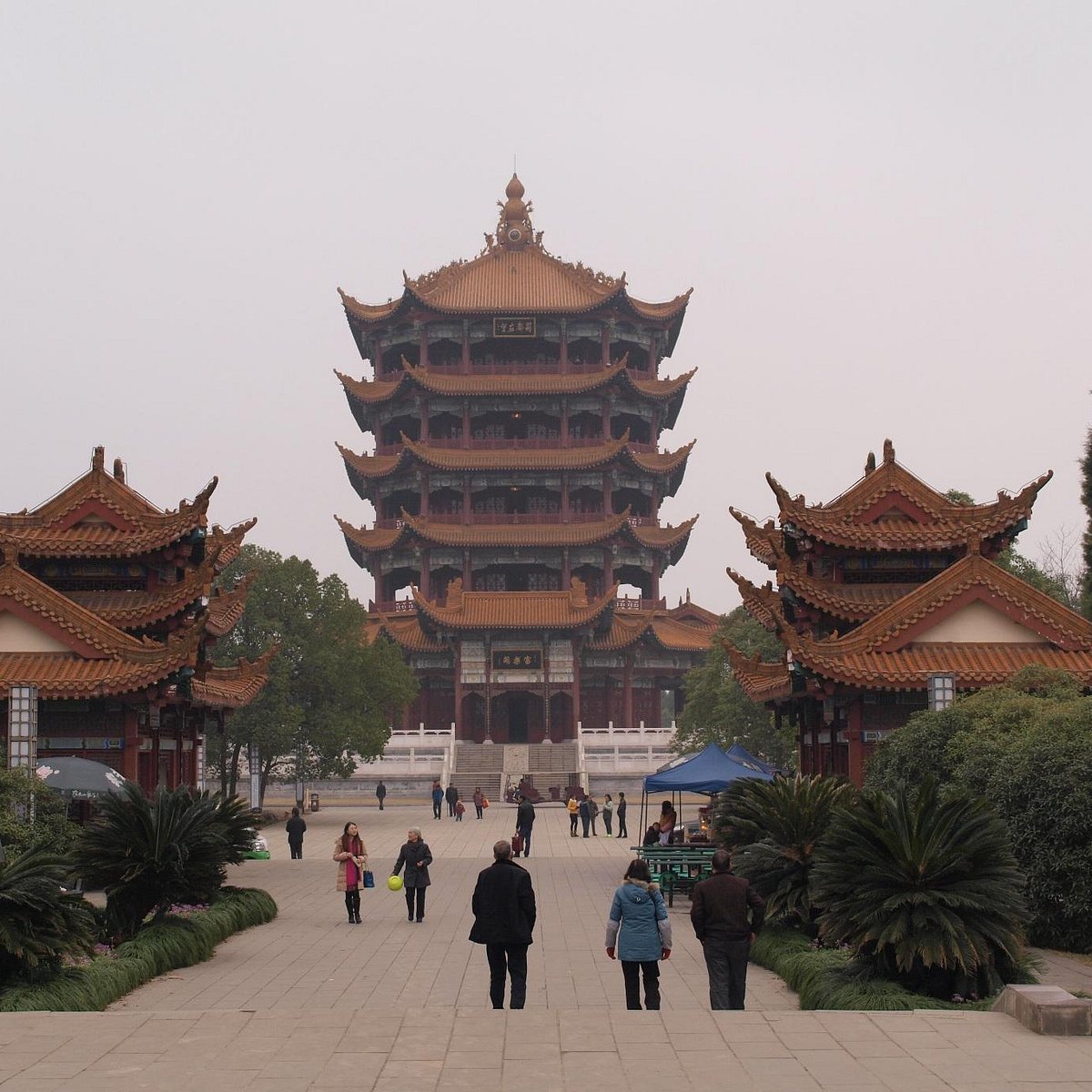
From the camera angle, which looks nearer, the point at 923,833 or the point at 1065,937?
the point at 923,833

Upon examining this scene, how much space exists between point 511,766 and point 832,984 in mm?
49517

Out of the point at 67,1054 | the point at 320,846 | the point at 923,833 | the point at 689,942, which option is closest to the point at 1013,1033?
the point at 923,833

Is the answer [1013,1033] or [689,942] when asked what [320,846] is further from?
[1013,1033]

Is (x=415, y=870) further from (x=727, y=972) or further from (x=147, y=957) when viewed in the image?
(x=727, y=972)

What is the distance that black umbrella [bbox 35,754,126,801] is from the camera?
26984 mm

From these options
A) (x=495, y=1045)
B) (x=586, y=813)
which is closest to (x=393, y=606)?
(x=586, y=813)

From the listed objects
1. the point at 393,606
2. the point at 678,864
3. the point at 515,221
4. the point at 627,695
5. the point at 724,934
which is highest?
the point at 515,221

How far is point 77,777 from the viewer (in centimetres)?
2739

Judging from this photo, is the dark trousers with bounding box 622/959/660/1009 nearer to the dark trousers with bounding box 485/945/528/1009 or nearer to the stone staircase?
the dark trousers with bounding box 485/945/528/1009

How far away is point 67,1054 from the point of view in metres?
11.1

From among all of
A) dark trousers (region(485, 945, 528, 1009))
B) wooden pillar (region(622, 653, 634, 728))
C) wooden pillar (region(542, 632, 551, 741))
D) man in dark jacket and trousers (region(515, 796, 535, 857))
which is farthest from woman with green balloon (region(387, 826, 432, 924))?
wooden pillar (region(622, 653, 634, 728))

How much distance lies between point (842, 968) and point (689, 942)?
7.00 meters

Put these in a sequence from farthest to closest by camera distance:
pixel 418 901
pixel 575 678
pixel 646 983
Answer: pixel 575 678 < pixel 418 901 < pixel 646 983

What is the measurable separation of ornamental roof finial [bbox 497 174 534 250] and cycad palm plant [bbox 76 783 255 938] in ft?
211
